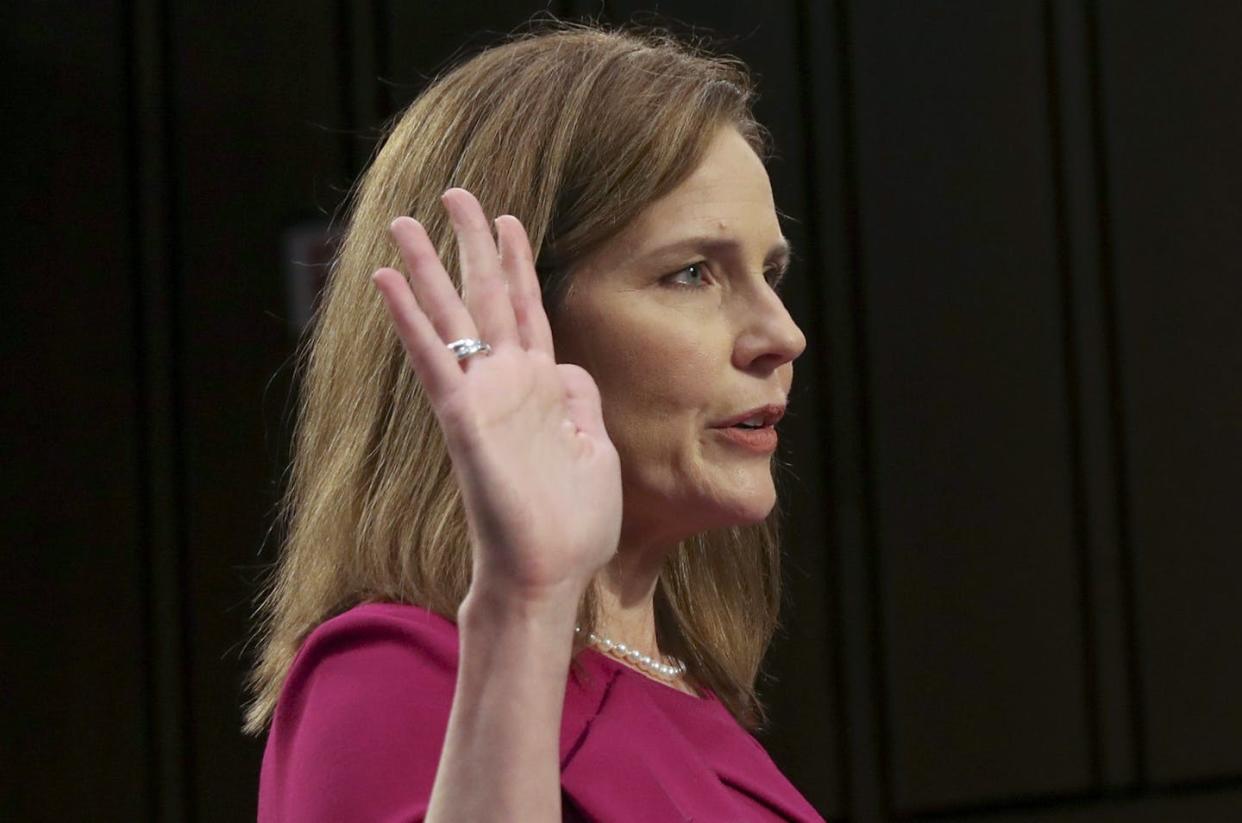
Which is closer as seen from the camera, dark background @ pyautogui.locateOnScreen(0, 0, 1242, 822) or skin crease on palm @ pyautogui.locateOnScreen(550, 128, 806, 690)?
skin crease on palm @ pyautogui.locateOnScreen(550, 128, 806, 690)

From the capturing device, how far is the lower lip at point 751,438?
1226 millimetres

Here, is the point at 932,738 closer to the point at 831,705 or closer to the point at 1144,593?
the point at 831,705

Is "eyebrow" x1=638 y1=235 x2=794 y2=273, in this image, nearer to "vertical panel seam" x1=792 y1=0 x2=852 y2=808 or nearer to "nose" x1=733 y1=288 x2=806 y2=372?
"nose" x1=733 y1=288 x2=806 y2=372

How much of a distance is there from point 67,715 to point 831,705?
1.29m

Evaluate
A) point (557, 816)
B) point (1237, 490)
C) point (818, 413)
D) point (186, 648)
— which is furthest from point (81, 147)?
point (1237, 490)

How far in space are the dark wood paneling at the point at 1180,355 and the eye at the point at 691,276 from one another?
1848mm

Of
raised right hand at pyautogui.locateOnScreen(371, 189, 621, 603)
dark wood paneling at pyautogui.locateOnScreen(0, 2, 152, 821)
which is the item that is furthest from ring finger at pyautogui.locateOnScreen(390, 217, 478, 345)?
dark wood paneling at pyautogui.locateOnScreen(0, 2, 152, 821)

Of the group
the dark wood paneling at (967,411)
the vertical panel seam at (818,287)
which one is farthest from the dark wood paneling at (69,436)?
the dark wood paneling at (967,411)

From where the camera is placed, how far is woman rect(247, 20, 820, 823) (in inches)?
38.2

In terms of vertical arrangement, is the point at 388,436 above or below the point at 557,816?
above

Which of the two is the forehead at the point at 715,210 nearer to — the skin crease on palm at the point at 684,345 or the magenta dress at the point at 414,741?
the skin crease on palm at the point at 684,345

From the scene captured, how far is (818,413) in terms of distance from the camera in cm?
275

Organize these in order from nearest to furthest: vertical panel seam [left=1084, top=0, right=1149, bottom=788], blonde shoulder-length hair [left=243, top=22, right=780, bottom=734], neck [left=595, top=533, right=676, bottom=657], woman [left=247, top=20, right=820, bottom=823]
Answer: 1. woman [left=247, top=20, right=820, bottom=823]
2. blonde shoulder-length hair [left=243, top=22, right=780, bottom=734]
3. neck [left=595, top=533, right=676, bottom=657]
4. vertical panel seam [left=1084, top=0, right=1149, bottom=788]

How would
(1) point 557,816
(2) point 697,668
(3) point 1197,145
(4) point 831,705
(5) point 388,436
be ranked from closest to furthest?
(1) point 557,816
(5) point 388,436
(2) point 697,668
(4) point 831,705
(3) point 1197,145
